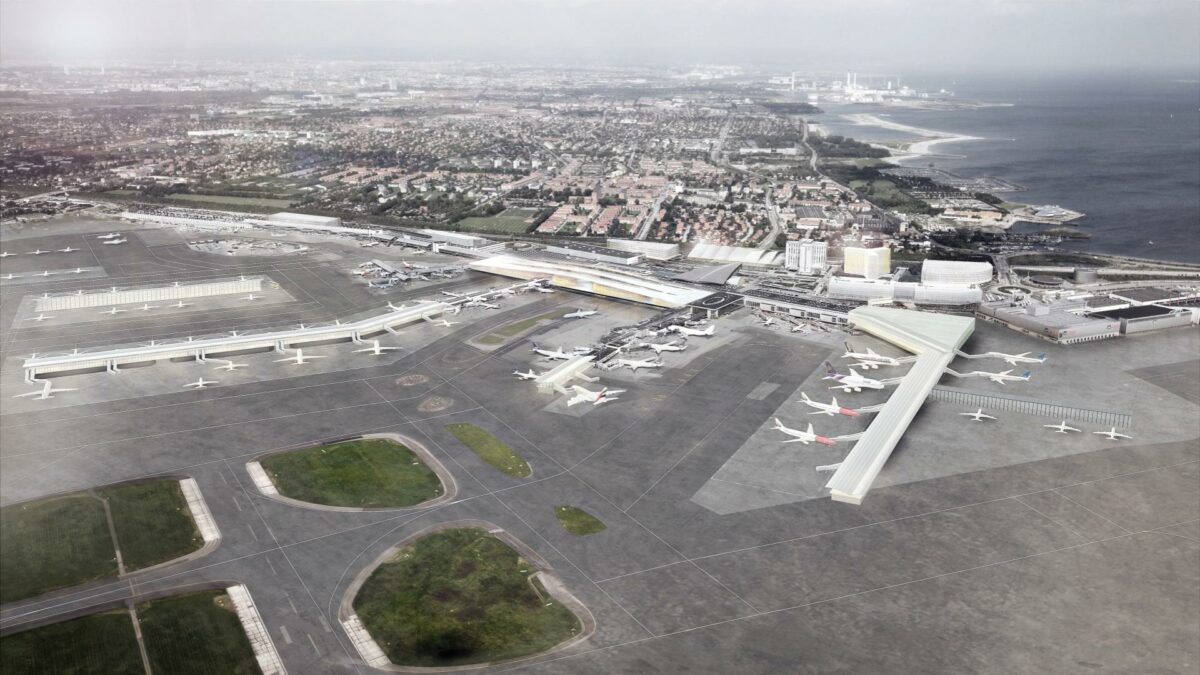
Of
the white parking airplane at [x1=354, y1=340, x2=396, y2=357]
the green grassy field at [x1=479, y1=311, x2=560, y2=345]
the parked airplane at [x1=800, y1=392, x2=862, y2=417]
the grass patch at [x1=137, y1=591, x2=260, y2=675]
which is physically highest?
the white parking airplane at [x1=354, y1=340, x2=396, y2=357]

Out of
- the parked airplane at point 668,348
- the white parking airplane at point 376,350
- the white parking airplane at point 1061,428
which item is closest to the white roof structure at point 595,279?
the parked airplane at point 668,348

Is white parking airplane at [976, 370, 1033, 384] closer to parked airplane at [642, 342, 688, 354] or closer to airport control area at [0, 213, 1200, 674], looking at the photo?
airport control area at [0, 213, 1200, 674]

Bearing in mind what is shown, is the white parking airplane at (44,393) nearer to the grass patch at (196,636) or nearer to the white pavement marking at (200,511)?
the white pavement marking at (200,511)

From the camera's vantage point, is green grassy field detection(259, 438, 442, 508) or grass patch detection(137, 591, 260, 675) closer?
grass patch detection(137, 591, 260, 675)

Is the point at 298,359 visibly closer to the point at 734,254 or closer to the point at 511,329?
the point at 511,329

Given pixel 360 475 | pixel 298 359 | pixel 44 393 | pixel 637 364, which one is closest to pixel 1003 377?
pixel 637 364

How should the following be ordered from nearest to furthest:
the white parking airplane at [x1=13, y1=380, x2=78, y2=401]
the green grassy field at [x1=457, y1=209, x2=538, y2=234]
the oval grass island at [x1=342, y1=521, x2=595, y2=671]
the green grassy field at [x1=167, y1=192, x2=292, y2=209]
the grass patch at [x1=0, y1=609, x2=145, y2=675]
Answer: the grass patch at [x1=0, y1=609, x2=145, y2=675]
the oval grass island at [x1=342, y1=521, x2=595, y2=671]
the white parking airplane at [x1=13, y1=380, x2=78, y2=401]
the green grassy field at [x1=457, y1=209, x2=538, y2=234]
the green grassy field at [x1=167, y1=192, x2=292, y2=209]

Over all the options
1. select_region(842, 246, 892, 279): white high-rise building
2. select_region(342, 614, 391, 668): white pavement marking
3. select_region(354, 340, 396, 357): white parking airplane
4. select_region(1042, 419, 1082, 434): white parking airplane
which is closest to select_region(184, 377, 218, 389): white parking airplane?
select_region(354, 340, 396, 357): white parking airplane
